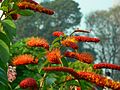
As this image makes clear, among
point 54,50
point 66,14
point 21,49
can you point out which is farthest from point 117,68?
point 66,14

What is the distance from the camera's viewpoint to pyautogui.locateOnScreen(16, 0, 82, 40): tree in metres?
60.9

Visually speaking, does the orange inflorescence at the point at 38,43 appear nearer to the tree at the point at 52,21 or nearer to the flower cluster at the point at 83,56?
the flower cluster at the point at 83,56

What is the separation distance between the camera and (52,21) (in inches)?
2500

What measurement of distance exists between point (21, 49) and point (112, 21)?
195ft

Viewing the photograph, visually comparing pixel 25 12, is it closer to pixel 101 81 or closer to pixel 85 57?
pixel 85 57

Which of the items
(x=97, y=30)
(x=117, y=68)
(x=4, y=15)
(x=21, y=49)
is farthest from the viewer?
(x=97, y=30)

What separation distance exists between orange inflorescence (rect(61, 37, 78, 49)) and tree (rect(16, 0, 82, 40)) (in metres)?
55.7

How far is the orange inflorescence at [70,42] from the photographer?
2.75 metres

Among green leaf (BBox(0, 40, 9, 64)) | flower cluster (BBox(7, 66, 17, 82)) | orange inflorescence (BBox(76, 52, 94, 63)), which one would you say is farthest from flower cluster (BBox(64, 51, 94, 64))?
flower cluster (BBox(7, 66, 17, 82))

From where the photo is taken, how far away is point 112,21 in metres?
62.5

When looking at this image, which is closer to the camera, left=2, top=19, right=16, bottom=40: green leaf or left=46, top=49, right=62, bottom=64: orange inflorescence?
left=46, top=49, right=62, bottom=64: orange inflorescence

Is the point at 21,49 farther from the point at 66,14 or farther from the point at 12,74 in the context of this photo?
the point at 66,14

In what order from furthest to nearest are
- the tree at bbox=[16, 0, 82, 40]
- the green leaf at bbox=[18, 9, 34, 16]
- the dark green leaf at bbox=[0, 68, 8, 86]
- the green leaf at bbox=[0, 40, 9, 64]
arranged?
the tree at bbox=[16, 0, 82, 40]
the green leaf at bbox=[18, 9, 34, 16]
the green leaf at bbox=[0, 40, 9, 64]
the dark green leaf at bbox=[0, 68, 8, 86]

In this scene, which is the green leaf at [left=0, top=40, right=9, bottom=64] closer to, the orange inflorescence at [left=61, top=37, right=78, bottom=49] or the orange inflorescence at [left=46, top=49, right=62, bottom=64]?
the orange inflorescence at [left=46, top=49, right=62, bottom=64]
